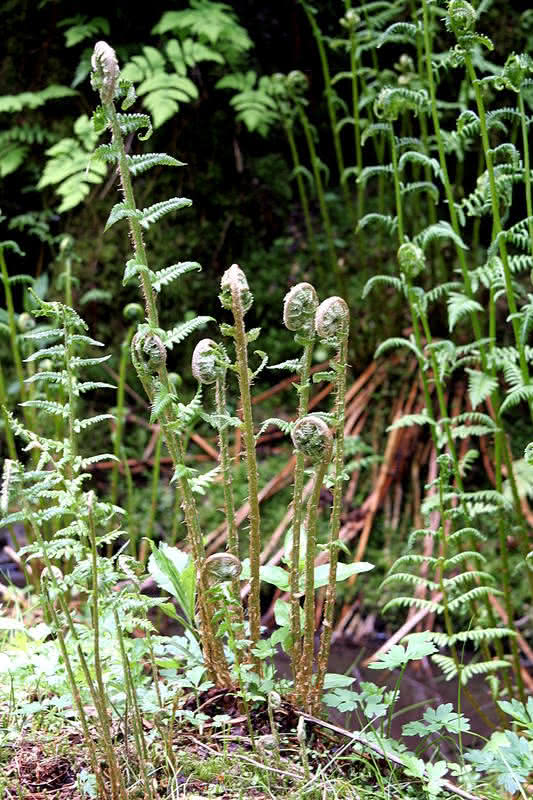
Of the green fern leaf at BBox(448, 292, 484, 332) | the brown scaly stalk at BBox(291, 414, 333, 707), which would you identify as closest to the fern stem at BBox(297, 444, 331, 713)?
the brown scaly stalk at BBox(291, 414, 333, 707)

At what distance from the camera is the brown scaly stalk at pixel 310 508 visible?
1.16 meters

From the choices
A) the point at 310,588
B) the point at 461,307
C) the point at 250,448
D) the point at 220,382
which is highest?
the point at 461,307

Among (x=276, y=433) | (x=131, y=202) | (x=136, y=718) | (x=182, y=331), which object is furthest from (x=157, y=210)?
(x=276, y=433)

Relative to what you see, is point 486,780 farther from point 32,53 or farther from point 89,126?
point 32,53

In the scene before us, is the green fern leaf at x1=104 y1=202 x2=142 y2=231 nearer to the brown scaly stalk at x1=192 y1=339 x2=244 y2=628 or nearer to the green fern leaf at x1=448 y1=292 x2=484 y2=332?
the brown scaly stalk at x1=192 y1=339 x2=244 y2=628

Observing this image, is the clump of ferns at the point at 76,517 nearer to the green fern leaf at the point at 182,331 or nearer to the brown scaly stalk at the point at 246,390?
the green fern leaf at the point at 182,331

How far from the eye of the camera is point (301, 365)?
49.5 inches

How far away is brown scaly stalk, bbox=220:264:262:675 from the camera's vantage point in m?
1.21

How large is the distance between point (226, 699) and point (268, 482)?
5.58 feet

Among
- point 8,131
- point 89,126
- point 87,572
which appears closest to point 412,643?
point 87,572

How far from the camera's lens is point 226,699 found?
1365 mm

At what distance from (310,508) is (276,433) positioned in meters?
1.96

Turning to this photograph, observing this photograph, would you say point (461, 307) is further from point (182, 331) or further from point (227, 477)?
point (182, 331)

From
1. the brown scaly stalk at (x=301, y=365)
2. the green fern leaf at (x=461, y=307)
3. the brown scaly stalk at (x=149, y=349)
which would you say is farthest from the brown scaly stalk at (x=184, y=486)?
the green fern leaf at (x=461, y=307)
